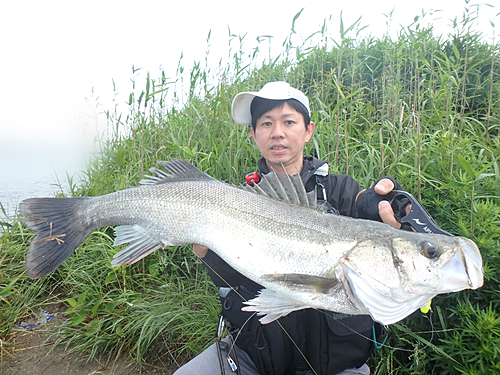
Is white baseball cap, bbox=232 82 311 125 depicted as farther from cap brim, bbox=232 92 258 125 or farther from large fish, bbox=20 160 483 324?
large fish, bbox=20 160 483 324

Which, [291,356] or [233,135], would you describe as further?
[233,135]

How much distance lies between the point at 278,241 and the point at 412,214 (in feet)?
2.80

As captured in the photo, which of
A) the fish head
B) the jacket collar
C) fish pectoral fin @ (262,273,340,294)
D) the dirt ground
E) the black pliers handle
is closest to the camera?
the fish head

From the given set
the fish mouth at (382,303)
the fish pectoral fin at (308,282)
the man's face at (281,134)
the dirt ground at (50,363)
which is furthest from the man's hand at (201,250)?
the dirt ground at (50,363)

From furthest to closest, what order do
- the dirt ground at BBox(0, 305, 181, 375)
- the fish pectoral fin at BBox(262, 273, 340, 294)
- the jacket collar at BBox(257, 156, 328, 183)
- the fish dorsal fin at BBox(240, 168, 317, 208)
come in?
the dirt ground at BBox(0, 305, 181, 375) < the jacket collar at BBox(257, 156, 328, 183) < the fish dorsal fin at BBox(240, 168, 317, 208) < the fish pectoral fin at BBox(262, 273, 340, 294)

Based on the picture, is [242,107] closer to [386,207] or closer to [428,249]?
[386,207]

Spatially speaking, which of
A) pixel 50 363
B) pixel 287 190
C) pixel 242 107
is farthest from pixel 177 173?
pixel 50 363

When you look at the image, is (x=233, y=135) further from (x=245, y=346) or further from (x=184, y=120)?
(x=245, y=346)

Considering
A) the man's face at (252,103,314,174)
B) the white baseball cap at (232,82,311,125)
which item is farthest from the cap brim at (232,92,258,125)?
the man's face at (252,103,314,174)

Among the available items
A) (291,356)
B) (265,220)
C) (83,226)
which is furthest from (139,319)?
(265,220)

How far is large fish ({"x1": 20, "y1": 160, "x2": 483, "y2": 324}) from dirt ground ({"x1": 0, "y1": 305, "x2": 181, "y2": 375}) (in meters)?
1.20

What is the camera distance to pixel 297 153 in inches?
96.3

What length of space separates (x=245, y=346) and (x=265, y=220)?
928 millimetres

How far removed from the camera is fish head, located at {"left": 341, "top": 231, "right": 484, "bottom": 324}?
1.38 metres
